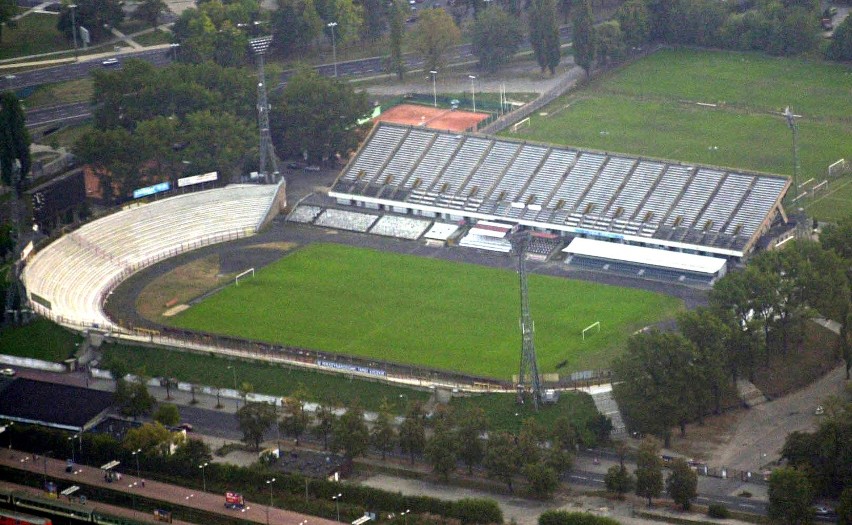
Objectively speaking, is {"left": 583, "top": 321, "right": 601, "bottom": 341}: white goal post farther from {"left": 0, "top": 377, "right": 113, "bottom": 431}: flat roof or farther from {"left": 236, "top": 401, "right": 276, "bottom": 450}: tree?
{"left": 0, "top": 377, "right": 113, "bottom": 431}: flat roof

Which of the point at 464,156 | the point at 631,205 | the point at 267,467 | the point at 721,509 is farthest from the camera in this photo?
the point at 464,156

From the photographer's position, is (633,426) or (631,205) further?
(631,205)

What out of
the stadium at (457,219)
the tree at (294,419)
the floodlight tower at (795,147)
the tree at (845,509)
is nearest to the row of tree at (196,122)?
the stadium at (457,219)

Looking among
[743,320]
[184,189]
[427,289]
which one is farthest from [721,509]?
[184,189]

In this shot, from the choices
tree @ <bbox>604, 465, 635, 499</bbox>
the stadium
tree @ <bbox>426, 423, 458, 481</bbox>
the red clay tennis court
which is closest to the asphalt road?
the stadium

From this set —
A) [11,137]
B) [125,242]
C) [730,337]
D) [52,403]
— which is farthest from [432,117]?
[52,403]

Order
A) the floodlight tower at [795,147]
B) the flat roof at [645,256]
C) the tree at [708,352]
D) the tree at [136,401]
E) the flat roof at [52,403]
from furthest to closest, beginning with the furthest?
1. the floodlight tower at [795,147]
2. the flat roof at [645,256]
3. the flat roof at [52,403]
4. the tree at [136,401]
5. the tree at [708,352]

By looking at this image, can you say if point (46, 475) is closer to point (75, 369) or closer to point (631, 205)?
point (75, 369)

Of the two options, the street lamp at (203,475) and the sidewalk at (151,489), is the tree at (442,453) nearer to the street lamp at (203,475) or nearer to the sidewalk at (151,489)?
the sidewalk at (151,489)
